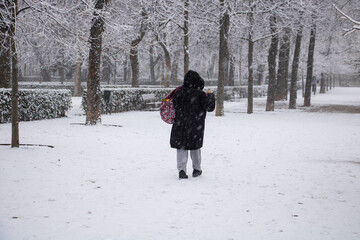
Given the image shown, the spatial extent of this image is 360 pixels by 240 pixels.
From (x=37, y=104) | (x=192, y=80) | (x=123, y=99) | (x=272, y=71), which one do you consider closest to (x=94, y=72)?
(x=37, y=104)

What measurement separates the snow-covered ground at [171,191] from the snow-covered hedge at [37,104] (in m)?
3.24

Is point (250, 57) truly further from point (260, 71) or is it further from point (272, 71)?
point (260, 71)

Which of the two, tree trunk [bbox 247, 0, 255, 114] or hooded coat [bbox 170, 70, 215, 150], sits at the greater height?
tree trunk [bbox 247, 0, 255, 114]

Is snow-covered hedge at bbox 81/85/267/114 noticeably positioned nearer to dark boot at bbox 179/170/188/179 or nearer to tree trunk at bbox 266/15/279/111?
tree trunk at bbox 266/15/279/111

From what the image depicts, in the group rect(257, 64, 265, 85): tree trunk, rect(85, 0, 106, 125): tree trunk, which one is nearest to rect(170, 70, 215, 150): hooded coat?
rect(85, 0, 106, 125): tree trunk

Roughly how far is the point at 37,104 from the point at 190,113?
34.7ft

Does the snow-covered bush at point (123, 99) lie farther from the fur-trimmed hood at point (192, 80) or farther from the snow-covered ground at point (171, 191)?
the fur-trimmed hood at point (192, 80)

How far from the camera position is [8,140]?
940cm

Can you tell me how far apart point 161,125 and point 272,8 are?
6834 mm

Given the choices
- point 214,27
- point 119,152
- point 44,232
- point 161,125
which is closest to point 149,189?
point 44,232

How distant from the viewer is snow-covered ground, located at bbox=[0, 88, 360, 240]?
13.1 ft

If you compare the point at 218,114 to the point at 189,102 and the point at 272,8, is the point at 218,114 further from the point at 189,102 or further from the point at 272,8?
the point at 189,102

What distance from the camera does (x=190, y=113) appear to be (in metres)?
6.04

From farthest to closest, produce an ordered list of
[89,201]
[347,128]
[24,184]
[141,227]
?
1. [347,128]
2. [24,184]
3. [89,201]
4. [141,227]
